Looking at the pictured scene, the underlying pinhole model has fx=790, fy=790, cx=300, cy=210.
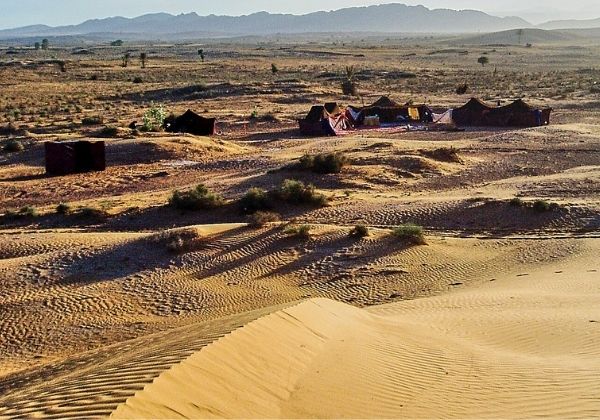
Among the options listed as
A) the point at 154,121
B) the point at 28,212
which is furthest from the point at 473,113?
the point at 28,212

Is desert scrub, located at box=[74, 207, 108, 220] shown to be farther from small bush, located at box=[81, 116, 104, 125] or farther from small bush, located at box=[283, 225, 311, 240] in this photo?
small bush, located at box=[81, 116, 104, 125]

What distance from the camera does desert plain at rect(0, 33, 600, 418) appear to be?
9008 mm

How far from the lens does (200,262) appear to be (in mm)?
19500

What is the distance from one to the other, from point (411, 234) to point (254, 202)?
19.2ft

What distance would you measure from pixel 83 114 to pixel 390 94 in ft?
92.7

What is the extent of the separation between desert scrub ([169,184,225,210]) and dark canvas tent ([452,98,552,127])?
2657 cm

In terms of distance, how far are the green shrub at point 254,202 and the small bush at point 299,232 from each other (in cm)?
321

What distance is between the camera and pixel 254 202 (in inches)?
960

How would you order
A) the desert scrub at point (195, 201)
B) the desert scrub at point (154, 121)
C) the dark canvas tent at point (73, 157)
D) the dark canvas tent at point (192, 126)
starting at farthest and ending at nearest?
the dark canvas tent at point (192, 126)
the desert scrub at point (154, 121)
the dark canvas tent at point (73, 157)
the desert scrub at point (195, 201)

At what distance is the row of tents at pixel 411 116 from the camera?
44656 millimetres

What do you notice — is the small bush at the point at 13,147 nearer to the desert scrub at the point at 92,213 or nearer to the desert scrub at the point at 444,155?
the desert scrub at the point at 92,213

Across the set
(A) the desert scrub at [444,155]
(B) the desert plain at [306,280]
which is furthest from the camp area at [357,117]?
(A) the desert scrub at [444,155]

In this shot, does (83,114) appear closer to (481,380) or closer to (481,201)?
(481,201)

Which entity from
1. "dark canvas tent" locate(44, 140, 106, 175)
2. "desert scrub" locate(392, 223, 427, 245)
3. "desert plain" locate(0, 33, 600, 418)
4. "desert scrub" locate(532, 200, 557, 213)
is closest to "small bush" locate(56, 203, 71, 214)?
"desert plain" locate(0, 33, 600, 418)
